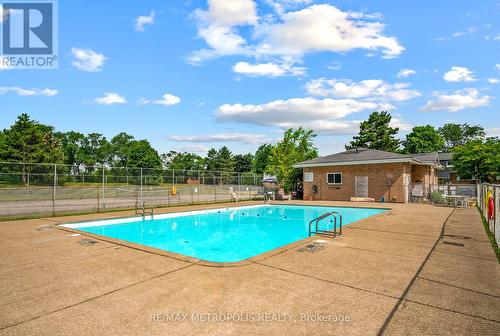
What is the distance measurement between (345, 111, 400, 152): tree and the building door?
3023 cm

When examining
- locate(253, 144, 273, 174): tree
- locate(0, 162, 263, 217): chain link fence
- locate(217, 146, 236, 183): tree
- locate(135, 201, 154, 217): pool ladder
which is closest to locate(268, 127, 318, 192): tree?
locate(0, 162, 263, 217): chain link fence

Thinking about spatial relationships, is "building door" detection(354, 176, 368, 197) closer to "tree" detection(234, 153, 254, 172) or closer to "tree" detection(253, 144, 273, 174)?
"tree" detection(253, 144, 273, 174)

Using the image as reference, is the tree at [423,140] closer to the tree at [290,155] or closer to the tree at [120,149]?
the tree at [290,155]

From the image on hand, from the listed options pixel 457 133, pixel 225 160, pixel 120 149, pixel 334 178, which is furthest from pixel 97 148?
pixel 457 133

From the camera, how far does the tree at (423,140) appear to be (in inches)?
2584

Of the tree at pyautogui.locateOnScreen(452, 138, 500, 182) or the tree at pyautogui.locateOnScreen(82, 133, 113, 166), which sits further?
the tree at pyautogui.locateOnScreen(82, 133, 113, 166)

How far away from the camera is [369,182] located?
77.3ft

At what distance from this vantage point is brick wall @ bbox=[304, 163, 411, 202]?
72.5 ft

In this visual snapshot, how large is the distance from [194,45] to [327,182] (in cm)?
1668

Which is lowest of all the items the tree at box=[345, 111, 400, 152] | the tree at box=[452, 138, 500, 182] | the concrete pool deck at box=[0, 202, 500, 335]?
the concrete pool deck at box=[0, 202, 500, 335]

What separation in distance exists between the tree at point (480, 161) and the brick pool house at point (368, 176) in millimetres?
17877

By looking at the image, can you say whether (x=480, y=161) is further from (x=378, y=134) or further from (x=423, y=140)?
(x=423, y=140)

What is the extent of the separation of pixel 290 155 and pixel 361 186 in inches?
432

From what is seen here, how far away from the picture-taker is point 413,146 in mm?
66938
